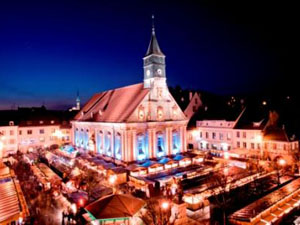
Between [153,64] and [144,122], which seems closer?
[144,122]

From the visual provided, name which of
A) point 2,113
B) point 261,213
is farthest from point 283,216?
point 2,113

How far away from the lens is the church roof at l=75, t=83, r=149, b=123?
38675mm

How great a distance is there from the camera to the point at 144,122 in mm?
38094

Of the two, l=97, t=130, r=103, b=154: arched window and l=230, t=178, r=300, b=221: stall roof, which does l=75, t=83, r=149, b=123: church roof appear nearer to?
l=97, t=130, r=103, b=154: arched window

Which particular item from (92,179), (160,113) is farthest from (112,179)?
(160,113)

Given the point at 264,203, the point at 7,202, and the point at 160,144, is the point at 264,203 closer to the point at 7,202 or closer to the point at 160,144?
the point at 7,202

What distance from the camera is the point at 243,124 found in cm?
4231

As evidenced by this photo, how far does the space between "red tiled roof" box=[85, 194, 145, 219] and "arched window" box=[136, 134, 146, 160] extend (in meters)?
21.2

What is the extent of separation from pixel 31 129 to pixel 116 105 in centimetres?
2780

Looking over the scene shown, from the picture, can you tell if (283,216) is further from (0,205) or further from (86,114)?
(86,114)

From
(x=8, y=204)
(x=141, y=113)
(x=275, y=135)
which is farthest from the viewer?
(x=141, y=113)

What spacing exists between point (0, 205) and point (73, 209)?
8.02 meters

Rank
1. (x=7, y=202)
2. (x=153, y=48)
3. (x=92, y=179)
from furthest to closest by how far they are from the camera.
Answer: (x=153, y=48), (x=92, y=179), (x=7, y=202)

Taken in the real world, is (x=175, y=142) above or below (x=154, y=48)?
below
